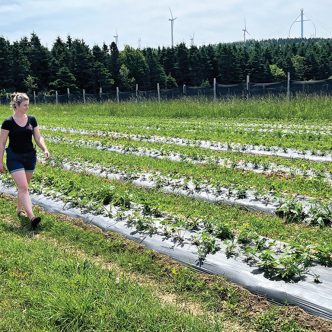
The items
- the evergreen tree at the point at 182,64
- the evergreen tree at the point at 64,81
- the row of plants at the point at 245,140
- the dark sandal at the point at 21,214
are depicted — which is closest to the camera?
the dark sandal at the point at 21,214

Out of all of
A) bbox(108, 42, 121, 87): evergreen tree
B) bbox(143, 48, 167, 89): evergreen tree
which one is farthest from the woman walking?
bbox(143, 48, 167, 89): evergreen tree

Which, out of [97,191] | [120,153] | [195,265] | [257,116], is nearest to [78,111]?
[257,116]

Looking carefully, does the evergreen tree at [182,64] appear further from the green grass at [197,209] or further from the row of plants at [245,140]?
the green grass at [197,209]

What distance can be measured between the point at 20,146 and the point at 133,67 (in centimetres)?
4302

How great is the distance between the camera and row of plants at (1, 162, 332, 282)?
3896 millimetres

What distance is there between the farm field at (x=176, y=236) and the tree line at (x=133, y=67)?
34783mm

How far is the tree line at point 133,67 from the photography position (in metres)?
43.9

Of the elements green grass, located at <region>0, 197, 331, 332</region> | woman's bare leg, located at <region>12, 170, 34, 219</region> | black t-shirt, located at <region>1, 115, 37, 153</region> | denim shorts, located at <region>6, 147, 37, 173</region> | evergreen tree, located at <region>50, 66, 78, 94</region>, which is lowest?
green grass, located at <region>0, 197, 331, 332</region>

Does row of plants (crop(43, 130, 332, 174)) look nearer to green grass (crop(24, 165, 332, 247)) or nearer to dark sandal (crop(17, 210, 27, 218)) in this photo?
green grass (crop(24, 165, 332, 247))

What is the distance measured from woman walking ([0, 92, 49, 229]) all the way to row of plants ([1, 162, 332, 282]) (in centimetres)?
79

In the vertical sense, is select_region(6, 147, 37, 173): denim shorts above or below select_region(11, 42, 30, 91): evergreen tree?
below

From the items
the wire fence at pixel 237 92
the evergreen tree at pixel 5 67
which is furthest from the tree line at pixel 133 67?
the wire fence at pixel 237 92

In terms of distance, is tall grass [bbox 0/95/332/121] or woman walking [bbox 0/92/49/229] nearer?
woman walking [bbox 0/92/49/229]

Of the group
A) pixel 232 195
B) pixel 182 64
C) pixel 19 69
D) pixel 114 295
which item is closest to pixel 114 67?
pixel 182 64
